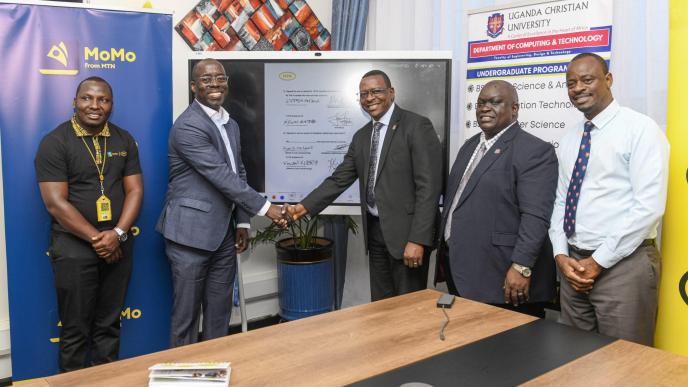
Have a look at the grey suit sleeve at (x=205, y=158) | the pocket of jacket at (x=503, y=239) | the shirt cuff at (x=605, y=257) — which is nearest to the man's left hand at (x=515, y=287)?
the pocket of jacket at (x=503, y=239)

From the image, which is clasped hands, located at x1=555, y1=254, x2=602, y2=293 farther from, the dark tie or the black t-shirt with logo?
the black t-shirt with logo

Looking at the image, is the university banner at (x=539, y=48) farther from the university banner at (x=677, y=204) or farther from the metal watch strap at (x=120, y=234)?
the metal watch strap at (x=120, y=234)

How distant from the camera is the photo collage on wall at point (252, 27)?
372 cm

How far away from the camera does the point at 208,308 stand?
295 centimetres

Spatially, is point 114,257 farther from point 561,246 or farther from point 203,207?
point 561,246

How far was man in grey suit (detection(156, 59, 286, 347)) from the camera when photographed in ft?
9.00

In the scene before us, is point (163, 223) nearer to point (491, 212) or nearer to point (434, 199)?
point (434, 199)

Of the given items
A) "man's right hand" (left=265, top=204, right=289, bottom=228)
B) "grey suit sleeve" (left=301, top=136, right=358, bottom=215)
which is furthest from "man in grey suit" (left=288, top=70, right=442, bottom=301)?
"man's right hand" (left=265, top=204, right=289, bottom=228)

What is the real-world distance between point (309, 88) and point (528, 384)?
2.44 meters

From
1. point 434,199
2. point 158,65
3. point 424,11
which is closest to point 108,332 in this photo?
point 158,65

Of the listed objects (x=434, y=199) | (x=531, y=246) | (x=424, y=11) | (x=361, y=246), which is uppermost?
(x=424, y=11)

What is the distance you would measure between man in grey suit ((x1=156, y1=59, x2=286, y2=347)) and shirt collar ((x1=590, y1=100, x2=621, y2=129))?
5.50 feet

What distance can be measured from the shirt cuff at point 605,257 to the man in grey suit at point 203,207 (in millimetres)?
1664

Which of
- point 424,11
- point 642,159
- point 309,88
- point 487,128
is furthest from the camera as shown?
point 424,11
